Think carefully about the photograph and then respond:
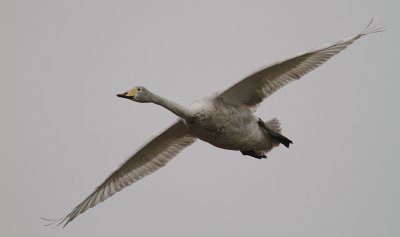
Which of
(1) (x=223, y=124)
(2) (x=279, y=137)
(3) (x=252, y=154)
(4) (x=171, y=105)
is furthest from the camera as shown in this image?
(3) (x=252, y=154)

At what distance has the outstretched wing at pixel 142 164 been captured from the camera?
620 inches

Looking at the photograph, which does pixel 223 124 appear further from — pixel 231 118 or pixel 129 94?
pixel 129 94

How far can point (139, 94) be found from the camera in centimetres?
1384

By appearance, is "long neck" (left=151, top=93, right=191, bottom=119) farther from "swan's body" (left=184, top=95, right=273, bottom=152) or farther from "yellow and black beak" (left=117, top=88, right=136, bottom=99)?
"yellow and black beak" (left=117, top=88, right=136, bottom=99)

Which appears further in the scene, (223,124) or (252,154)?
(252,154)

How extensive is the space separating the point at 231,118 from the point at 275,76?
1243 millimetres

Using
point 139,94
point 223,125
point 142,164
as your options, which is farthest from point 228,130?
point 142,164

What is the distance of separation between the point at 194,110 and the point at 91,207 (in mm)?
3373

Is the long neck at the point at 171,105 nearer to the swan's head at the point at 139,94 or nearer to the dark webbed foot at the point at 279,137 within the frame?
the swan's head at the point at 139,94

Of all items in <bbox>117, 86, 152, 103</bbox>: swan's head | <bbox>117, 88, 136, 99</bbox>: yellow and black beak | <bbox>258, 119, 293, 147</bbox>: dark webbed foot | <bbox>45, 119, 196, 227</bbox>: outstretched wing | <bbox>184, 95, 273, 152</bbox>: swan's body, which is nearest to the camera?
<bbox>117, 88, 136, 99</bbox>: yellow and black beak

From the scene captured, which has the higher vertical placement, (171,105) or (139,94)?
(139,94)

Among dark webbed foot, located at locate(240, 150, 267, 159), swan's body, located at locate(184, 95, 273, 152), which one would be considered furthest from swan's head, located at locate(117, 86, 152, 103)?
dark webbed foot, located at locate(240, 150, 267, 159)

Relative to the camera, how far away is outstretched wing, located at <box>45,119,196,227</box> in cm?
1574

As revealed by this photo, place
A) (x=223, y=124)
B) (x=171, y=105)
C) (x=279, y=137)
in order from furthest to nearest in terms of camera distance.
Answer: (x=279, y=137), (x=223, y=124), (x=171, y=105)
